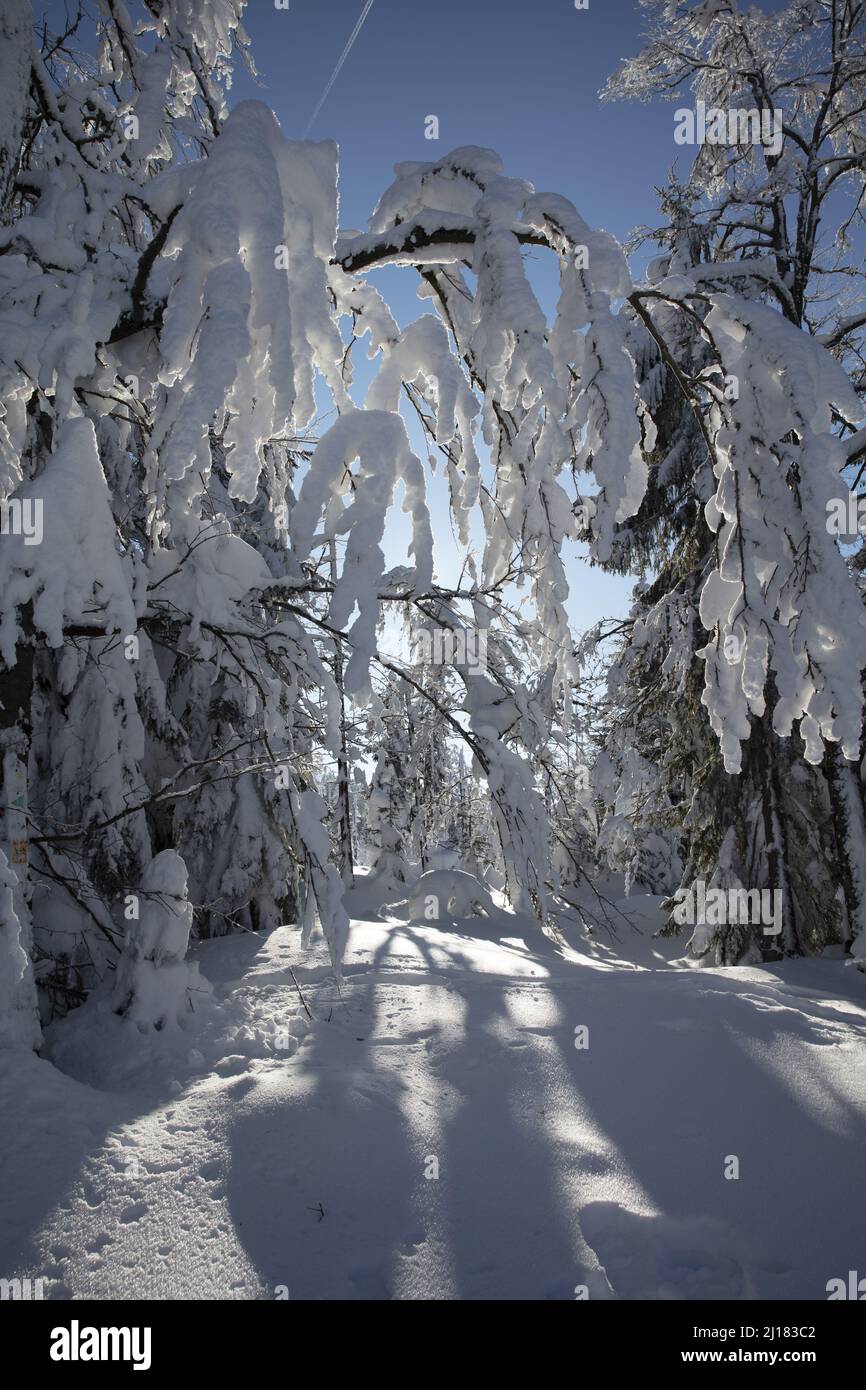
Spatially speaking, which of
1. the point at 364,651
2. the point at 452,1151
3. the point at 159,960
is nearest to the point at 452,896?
the point at 159,960

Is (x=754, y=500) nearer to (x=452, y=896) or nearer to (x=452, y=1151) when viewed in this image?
(x=452, y=1151)

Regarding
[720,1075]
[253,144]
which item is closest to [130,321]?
[253,144]

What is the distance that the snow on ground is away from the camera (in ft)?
6.30

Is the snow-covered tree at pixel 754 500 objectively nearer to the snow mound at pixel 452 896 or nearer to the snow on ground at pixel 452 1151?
the snow on ground at pixel 452 1151

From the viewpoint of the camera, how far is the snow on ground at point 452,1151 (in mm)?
1919

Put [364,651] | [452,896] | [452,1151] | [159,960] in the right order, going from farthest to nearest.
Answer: [452,896] → [159,960] → [452,1151] → [364,651]

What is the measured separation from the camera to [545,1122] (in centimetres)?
265

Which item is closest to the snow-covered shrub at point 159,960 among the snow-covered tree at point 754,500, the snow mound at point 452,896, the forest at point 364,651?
the forest at point 364,651

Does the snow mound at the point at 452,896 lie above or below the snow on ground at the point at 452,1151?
below

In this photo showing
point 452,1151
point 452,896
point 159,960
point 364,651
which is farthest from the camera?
point 452,896

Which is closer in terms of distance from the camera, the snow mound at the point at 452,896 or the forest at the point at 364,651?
the forest at the point at 364,651

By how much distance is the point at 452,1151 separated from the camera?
8.09ft

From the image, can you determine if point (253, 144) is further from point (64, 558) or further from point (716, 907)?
point (716, 907)

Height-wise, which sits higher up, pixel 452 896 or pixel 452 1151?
pixel 452 1151
